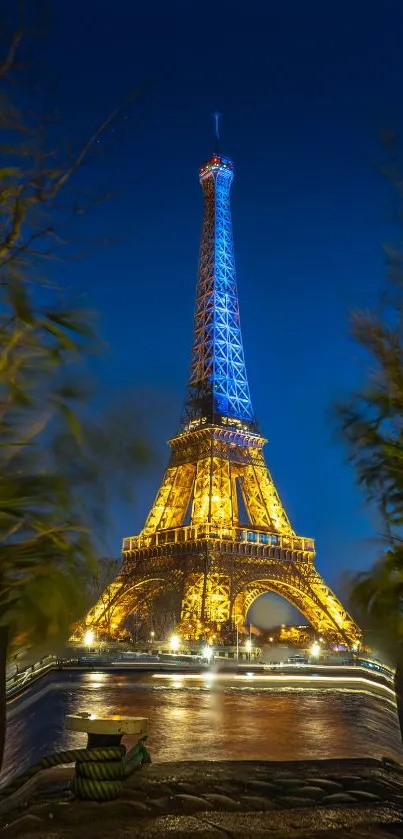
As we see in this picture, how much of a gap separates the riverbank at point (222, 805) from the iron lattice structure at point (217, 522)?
3191 cm

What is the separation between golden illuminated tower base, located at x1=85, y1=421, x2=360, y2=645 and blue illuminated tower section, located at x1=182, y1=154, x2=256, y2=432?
2.91 metres

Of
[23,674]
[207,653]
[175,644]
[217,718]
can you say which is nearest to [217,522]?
[175,644]

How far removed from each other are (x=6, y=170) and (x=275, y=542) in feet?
155

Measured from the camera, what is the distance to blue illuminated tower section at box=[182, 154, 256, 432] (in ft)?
188

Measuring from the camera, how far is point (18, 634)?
5.35 meters

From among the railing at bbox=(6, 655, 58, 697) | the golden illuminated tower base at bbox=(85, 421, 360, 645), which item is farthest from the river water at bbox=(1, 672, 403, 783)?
the golden illuminated tower base at bbox=(85, 421, 360, 645)

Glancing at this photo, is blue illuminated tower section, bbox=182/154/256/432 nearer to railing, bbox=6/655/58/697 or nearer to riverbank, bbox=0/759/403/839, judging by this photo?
railing, bbox=6/655/58/697

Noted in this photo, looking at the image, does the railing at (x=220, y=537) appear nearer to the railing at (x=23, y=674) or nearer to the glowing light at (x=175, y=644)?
the glowing light at (x=175, y=644)

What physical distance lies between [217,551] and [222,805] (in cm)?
3851

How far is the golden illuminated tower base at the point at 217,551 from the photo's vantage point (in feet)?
150

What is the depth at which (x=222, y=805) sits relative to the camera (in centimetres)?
876

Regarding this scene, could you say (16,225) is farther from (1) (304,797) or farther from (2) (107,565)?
(2) (107,565)

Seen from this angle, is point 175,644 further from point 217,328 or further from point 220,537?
point 217,328

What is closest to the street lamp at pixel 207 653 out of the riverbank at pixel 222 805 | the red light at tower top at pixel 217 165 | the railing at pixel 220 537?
the railing at pixel 220 537
